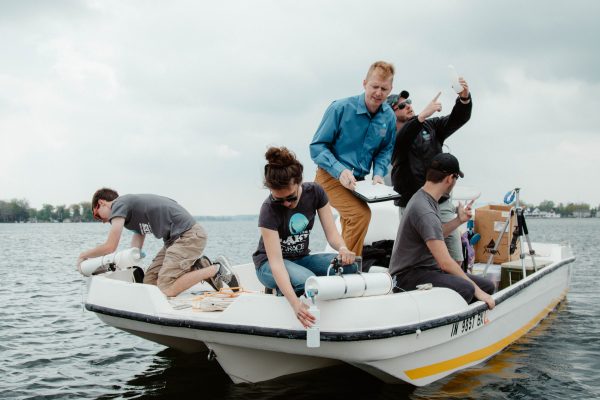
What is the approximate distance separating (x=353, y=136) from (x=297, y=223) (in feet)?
5.10

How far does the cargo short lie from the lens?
6.57m

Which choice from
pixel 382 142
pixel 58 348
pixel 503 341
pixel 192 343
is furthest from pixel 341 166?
pixel 58 348

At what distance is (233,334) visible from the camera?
16.4 feet

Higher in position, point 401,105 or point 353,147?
point 401,105

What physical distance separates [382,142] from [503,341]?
2.65 m

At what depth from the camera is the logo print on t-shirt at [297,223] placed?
5137 mm

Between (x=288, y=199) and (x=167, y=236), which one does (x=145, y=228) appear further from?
(x=288, y=199)

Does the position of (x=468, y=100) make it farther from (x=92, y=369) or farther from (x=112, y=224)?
(x=92, y=369)

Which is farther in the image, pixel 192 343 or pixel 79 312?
pixel 79 312

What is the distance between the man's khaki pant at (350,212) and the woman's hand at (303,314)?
1.70 m

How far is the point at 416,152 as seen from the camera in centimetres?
657

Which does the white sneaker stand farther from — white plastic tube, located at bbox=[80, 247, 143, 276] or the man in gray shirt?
white plastic tube, located at bbox=[80, 247, 143, 276]

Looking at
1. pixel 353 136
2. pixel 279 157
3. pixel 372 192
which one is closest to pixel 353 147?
pixel 353 136

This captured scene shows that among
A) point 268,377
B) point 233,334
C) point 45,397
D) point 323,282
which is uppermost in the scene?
point 323,282
